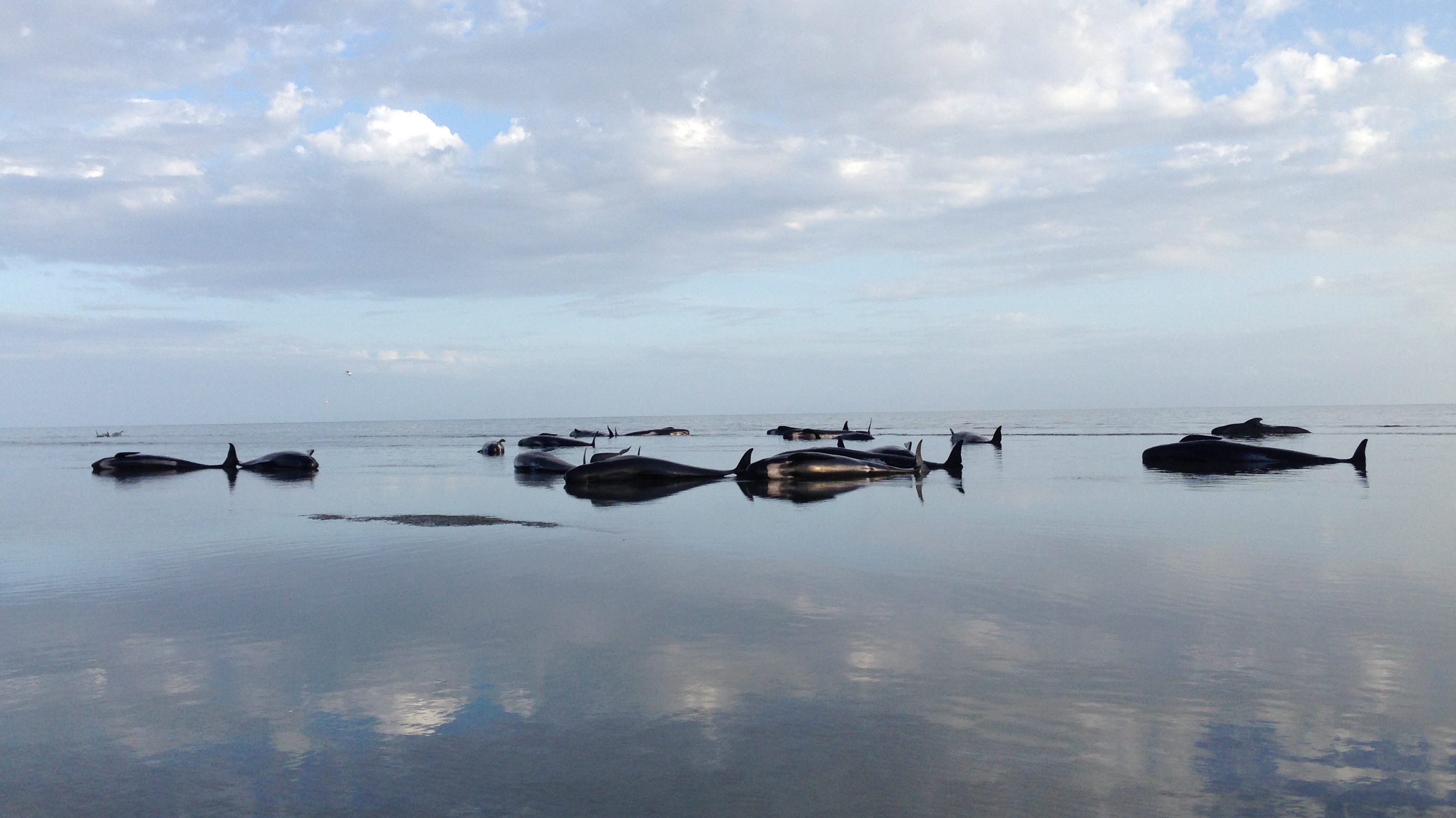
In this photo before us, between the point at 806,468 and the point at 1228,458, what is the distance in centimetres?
1085

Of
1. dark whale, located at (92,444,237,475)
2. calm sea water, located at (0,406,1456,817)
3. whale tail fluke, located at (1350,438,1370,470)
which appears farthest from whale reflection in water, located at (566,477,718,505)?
whale tail fluke, located at (1350,438,1370,470)

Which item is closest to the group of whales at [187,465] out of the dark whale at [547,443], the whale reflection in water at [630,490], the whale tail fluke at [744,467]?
the whale reflection in water at [630,490]

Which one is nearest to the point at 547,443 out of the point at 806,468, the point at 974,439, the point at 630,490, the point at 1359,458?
the point at 974,439

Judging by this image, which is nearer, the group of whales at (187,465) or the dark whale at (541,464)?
the dark whale at (541,464)

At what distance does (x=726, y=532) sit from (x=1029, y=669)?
23.0 feet

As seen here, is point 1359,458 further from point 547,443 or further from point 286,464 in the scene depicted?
point 547,443

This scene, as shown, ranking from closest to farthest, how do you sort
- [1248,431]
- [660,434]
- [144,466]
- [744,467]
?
[744,467]
[144,466]
[1248,431]
[660,434]

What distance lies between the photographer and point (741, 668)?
575 centimetres

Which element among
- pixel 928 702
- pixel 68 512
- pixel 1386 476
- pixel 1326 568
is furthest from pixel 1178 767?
pixel 1386 476

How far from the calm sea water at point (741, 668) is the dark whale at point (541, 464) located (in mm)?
11731

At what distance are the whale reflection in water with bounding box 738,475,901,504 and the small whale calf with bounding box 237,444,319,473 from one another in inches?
632

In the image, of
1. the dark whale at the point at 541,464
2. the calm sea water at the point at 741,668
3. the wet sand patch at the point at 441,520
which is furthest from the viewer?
the dark whale at the point at 541,464

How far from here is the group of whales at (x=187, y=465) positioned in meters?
28.5

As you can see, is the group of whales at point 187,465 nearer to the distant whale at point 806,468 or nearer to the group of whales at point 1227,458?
the distant whale at point 806,468
